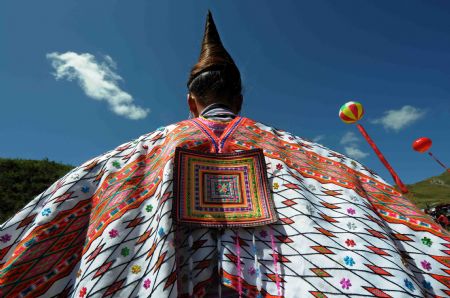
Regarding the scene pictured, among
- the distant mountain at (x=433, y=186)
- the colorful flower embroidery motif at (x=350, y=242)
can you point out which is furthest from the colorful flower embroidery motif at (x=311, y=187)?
the distant mountain at (x=433, y=186)

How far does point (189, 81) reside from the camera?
5.73 feet

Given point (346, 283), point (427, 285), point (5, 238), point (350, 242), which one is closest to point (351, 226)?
point (350, 242)

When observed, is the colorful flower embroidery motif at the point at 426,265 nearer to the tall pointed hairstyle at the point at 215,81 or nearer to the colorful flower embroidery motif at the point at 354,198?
the colorful flower embroidery motif at the point at 354,198

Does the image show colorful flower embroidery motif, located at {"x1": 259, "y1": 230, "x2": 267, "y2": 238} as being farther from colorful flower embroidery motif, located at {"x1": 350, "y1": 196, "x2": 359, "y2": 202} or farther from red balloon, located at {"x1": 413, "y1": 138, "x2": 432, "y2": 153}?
red balloon, located at {"x1": 413, "y1": 138, "x2": 432, "y2": 153}

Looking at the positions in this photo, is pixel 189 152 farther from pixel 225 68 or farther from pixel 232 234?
pixel 225 68

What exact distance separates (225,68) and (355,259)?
1288mm

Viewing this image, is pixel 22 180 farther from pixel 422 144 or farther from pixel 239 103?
pixel 422 144

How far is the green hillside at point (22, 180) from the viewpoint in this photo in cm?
448

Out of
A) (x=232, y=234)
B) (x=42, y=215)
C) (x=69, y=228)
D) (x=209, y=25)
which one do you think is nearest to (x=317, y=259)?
(x=232, y=234)

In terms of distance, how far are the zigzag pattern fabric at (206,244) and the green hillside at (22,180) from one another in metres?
4.30

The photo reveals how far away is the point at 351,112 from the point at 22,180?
8.83 metres

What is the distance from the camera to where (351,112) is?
8180 mm

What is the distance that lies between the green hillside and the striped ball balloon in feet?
26.5

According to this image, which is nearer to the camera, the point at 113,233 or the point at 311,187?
the point at 113,233
